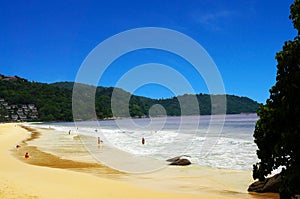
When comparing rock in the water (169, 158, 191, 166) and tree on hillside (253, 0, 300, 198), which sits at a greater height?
tree on hillside (253, 0, 300, 198)

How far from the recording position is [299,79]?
29.0 ft

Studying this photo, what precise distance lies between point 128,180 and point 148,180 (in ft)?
4.22

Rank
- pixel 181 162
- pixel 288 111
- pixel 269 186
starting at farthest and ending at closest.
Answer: pixel 181 162 → pixel 269 186 → pixel 288 111

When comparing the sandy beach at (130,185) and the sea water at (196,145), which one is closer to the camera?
the sandy beach at (130,185)

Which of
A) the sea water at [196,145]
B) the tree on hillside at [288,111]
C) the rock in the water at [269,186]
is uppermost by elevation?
the tree on hillside at [288,111]

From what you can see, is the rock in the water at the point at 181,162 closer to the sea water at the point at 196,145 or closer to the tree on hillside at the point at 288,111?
the sea water at the point at 196,145

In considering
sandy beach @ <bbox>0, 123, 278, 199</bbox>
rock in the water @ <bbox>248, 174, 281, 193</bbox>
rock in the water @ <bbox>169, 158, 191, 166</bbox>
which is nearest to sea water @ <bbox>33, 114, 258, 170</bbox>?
rock in the water @ <bbox>169, 158, 191, 166</bbox>

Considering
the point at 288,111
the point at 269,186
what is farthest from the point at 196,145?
the point at 288,111

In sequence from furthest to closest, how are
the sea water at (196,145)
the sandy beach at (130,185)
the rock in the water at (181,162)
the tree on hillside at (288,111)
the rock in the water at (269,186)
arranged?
the sea water at (196,145), the rock in the water at (181,162), the rock in the water at (269,186), the sandy beach at (130,185), the tree on hillside at (288,111)

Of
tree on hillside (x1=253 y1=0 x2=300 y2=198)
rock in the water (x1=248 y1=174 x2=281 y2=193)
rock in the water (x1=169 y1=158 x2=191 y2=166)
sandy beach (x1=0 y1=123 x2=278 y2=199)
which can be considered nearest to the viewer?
tree on hillside (x1=253 y1=0 x2=300 y2=198)

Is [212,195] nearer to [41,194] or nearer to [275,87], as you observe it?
[275,87]

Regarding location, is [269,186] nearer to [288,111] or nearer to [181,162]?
[288,111]

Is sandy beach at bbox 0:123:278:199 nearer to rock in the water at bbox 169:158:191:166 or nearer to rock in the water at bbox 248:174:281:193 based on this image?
rock in the water at bbox 248:174:281:193

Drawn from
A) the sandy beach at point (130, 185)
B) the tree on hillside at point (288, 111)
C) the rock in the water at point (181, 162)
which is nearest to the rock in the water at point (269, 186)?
the sandy beach at point (130, 185)
